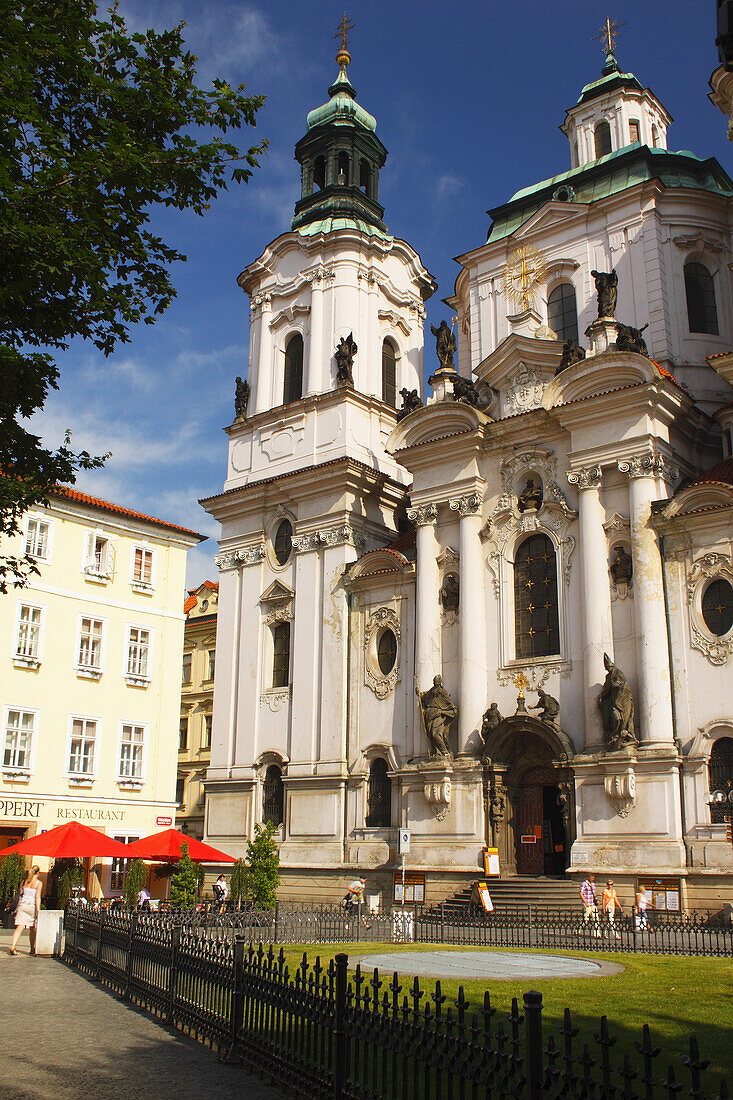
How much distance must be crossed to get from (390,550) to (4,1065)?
2525 cm

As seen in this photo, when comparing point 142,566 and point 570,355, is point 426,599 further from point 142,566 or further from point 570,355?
point 142,566

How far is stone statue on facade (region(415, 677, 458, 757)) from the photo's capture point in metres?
29.9

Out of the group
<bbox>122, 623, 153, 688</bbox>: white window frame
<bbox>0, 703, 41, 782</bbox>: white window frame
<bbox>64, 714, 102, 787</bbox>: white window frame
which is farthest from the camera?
<bbox>122, 623, 153, 688</bbox>: white window frame

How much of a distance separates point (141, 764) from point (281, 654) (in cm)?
687

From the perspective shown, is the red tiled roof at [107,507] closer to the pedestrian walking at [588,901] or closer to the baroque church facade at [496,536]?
the baroque church facade at [496,536]

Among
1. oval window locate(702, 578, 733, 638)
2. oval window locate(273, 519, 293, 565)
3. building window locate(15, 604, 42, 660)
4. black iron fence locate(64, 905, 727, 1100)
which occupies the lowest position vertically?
black iron fence locate(64, 905, 727, 1100)

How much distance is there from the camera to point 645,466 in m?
28.1

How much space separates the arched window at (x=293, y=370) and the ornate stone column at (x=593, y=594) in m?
14.6

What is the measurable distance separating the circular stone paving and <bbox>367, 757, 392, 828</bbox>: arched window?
13465 millimetres

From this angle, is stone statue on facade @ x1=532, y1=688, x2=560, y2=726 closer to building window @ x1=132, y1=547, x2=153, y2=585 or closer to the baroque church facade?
the baroque church facade

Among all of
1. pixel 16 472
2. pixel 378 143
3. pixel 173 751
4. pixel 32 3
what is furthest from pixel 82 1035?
pixel 378 143

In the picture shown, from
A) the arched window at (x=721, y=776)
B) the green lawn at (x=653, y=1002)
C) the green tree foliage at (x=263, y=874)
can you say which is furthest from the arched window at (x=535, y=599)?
the green lawn at (x=653, y=1002)

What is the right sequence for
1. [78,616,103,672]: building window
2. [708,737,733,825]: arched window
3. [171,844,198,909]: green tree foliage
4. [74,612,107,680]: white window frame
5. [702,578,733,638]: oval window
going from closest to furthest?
[708,737,733,825]: arched window < [171,844,198,909]: green tree foliage < [702,578,733,638]: oval window < [74,612,107,680]: white window frame < [78,616,103,672]: building window

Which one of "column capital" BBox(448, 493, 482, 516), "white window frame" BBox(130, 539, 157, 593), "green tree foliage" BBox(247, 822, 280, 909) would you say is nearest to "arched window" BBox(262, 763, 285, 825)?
"green tree foliage" BBox(247, 822, 280, 909)
